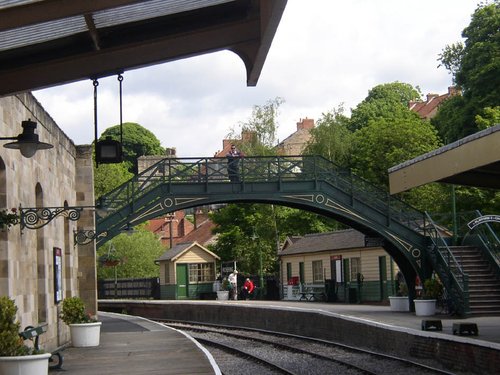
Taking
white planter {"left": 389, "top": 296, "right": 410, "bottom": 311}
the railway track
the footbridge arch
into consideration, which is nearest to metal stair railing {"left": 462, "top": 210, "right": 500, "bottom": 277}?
the footbridge arch

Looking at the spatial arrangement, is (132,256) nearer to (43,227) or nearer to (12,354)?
(43,227)

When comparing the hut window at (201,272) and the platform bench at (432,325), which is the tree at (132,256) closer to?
the hut window at (201,272)

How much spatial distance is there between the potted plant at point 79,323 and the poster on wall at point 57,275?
23 centimetres

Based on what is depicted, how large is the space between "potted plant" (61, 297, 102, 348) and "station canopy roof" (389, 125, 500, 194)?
263 inches

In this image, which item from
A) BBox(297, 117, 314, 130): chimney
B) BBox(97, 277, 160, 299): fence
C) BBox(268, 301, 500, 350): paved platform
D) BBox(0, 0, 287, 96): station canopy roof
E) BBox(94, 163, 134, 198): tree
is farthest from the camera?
BBox(297, 117, 314, 130): chimney

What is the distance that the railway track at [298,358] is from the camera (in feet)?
54.9

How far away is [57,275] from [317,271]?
23.9 m

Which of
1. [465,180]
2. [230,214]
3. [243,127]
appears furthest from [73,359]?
[243,127]

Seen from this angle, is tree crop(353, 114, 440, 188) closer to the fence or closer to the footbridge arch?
the fence

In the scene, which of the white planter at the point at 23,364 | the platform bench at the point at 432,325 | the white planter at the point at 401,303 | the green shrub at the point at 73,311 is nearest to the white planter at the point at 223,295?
the white planter at the point at 401,303

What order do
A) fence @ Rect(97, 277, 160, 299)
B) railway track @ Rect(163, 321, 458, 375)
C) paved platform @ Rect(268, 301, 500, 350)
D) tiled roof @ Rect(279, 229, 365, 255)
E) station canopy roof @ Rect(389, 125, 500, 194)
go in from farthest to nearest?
fence @ Rect(97, 277, 160, 299), tiled roof @ Rect(279, 229, 365, 255), railway track @ Rect(163, 321, 458, 375), paved platform @ Rect(268, 301, 500, 350), station canopy roof @ Rect(389, 125, 500, 194)

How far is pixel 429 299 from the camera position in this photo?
23953mm

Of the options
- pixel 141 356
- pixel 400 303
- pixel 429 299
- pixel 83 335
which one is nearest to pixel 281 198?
pixel 400 303

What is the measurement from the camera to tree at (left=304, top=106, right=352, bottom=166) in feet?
180
